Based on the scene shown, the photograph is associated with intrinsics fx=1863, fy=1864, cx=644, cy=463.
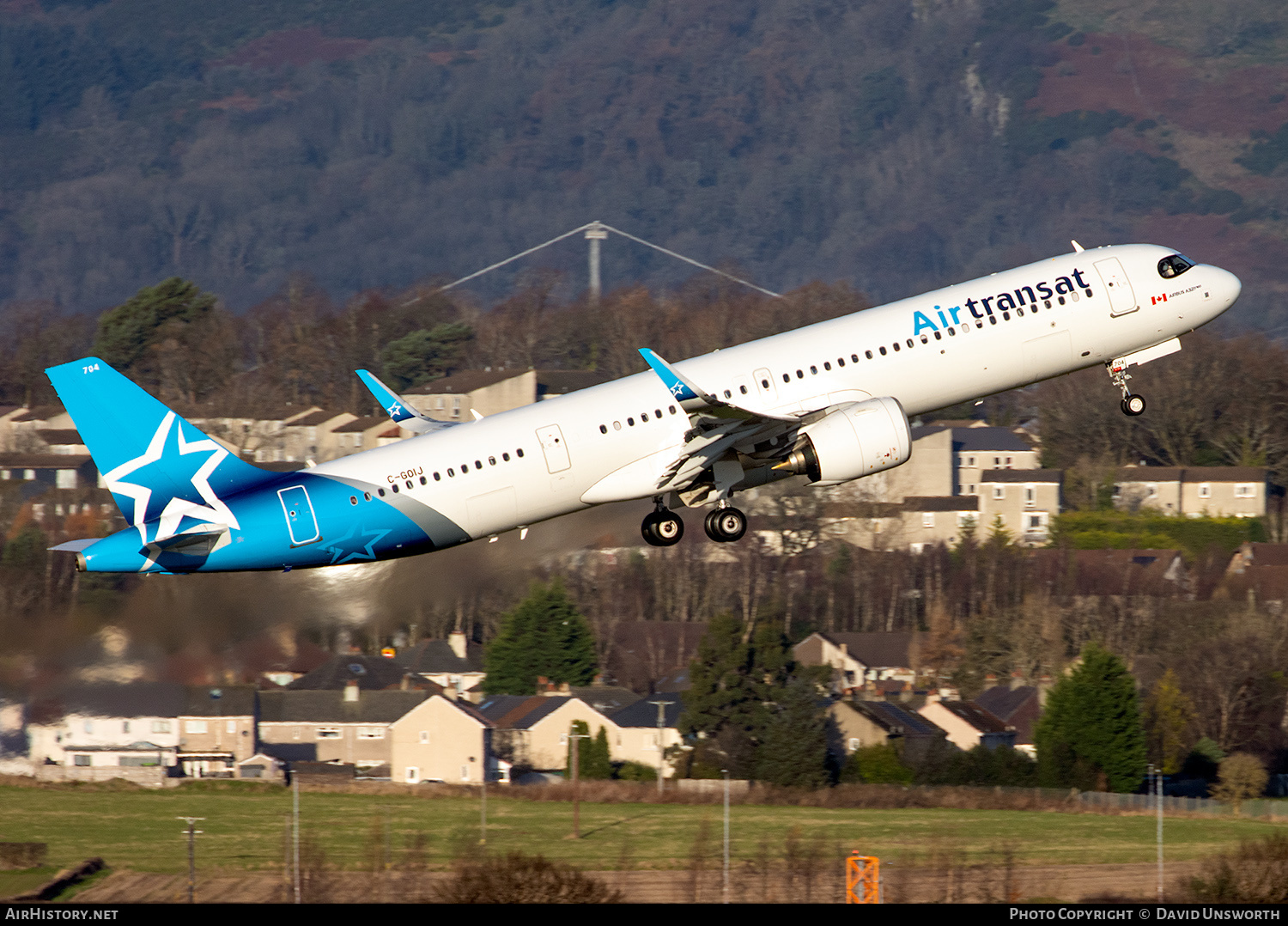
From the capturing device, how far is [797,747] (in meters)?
99.4

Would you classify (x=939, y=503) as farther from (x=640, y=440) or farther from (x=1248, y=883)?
(x=640, y=440)

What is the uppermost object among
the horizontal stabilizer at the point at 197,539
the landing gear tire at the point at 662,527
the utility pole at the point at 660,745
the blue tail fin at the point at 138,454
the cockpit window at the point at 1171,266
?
the cockpit window at the point at 1171,266

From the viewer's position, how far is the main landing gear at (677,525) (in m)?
50.4

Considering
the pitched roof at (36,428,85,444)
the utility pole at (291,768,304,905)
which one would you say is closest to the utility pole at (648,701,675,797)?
the utility pole at (291,768,304,905)

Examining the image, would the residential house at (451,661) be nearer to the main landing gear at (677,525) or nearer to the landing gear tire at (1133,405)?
the main landing gear at (677,525)

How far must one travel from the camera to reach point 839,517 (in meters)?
140

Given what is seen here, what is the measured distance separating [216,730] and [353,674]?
10792 mm

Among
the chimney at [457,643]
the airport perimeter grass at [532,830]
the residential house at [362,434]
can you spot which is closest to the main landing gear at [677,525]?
the airport perimeter grass at [532,830]

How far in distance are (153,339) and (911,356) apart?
522 ft

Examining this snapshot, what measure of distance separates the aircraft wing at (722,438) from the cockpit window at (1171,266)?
11.9 metres

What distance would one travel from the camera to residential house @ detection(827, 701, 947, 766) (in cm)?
10219
